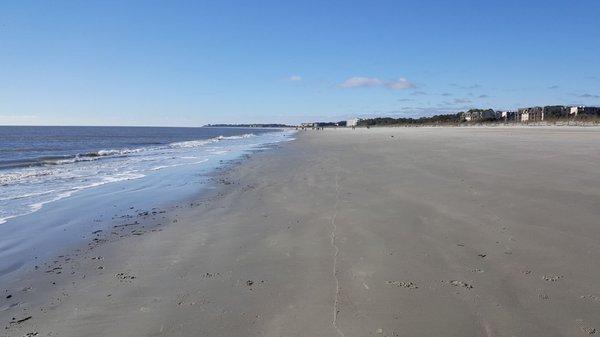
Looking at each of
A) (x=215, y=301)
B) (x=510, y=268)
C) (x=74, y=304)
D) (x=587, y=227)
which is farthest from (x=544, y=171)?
(x=74, y=304)

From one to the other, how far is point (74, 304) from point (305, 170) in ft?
38.6

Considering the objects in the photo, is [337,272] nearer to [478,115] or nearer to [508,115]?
[478,115]

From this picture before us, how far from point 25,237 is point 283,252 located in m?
4.31

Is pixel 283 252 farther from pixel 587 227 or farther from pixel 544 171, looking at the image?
pixel 544 171

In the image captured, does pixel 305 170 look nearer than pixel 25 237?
No

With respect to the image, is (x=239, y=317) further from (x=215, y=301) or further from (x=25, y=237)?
(x=25, y=237)

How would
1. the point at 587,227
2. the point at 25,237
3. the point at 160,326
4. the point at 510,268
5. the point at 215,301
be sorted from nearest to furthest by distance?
the point at 160,326, the point at 215,301, the point at 510,268, the point at 587,227, the point at 25,237

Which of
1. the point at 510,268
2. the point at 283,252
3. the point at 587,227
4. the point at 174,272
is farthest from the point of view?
the point at 587,227

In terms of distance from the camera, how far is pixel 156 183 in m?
13.6

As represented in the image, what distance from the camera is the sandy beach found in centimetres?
364

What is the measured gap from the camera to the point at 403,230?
21.4 ft

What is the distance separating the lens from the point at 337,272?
4.79 m

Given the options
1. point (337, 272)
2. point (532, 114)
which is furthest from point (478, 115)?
point (337, 272)

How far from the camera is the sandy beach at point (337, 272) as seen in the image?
3.64 meters
